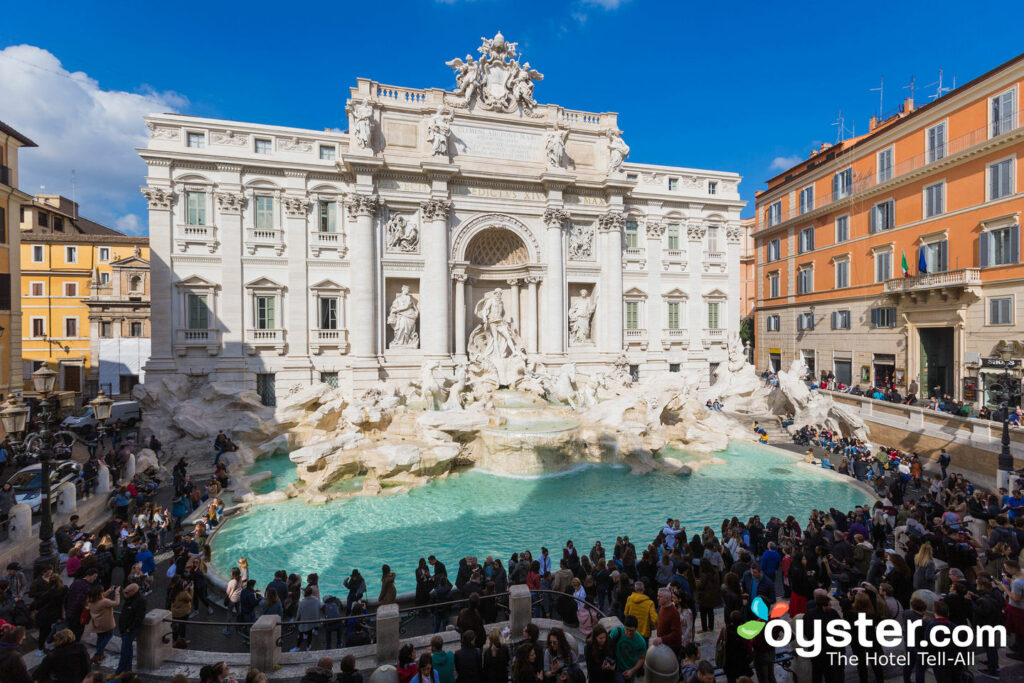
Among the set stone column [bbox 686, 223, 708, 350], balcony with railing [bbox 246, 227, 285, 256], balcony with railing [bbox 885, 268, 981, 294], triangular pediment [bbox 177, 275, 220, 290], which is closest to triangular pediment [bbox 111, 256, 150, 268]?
triangular pediment [bbox 177, 275, 220, 290]

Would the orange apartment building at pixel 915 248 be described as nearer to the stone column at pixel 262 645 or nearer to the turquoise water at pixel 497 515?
the turquoise water at pixel 497 515

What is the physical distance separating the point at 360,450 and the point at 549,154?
16769 mm

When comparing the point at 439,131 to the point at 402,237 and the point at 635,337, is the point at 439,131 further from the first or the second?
the point at 635,337

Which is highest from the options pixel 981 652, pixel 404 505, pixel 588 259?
pixel 588 259

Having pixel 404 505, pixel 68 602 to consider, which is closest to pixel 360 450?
pixel 404 505

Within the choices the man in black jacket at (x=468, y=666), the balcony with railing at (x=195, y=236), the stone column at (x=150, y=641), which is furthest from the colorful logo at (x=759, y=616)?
the balcony with railing at (x=195, y=236)

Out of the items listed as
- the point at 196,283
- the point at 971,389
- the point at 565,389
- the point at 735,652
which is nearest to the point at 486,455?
the point at 565,389

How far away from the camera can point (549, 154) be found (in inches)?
960

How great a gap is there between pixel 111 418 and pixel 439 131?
1962 cm

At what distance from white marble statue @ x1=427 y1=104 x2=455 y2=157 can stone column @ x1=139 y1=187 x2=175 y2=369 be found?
441 inches

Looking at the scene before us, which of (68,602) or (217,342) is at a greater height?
(217,342)

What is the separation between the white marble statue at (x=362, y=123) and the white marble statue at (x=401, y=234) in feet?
11.0

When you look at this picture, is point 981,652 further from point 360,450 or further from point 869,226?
point 869,226

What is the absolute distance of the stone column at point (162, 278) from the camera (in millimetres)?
20484
